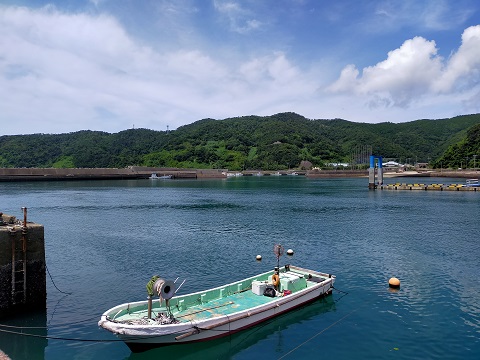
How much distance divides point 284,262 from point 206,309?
15.9 meters

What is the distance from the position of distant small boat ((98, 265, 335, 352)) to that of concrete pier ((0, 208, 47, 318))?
21.2 feet

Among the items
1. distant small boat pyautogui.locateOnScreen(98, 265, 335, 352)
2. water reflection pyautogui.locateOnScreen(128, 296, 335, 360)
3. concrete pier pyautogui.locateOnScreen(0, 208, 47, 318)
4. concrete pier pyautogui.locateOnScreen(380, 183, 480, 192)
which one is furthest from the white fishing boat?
concrete pier pyautogui.locateOnScreen(380, 183, 480, 192)

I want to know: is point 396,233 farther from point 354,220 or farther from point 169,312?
point 169,312

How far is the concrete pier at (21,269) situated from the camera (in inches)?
803

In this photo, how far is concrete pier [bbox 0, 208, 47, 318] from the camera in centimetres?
2041

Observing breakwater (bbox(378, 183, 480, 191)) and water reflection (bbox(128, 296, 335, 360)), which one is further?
breakwater (bbox(378, 183, 480, 191))

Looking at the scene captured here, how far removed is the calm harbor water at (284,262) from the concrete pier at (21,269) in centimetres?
89

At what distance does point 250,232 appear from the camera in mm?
49469

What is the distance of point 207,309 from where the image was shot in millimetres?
20328

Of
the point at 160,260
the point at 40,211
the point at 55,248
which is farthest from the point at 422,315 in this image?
the point at 40,211

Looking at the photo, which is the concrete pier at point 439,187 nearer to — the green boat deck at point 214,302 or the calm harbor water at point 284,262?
the calm harbor water at point 284,262

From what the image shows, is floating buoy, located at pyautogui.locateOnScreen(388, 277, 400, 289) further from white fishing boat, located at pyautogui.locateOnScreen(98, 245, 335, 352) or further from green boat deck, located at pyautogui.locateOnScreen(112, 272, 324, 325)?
green boat deck, located at pyautogui.locateOnScreen(112, 272, 324, 325)

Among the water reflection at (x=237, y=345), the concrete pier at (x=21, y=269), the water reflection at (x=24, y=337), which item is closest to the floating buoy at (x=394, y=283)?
Result: the water reflection at (x=237, y=345)

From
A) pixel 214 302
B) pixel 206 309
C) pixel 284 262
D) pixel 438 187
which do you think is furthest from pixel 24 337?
pixel 438 187
